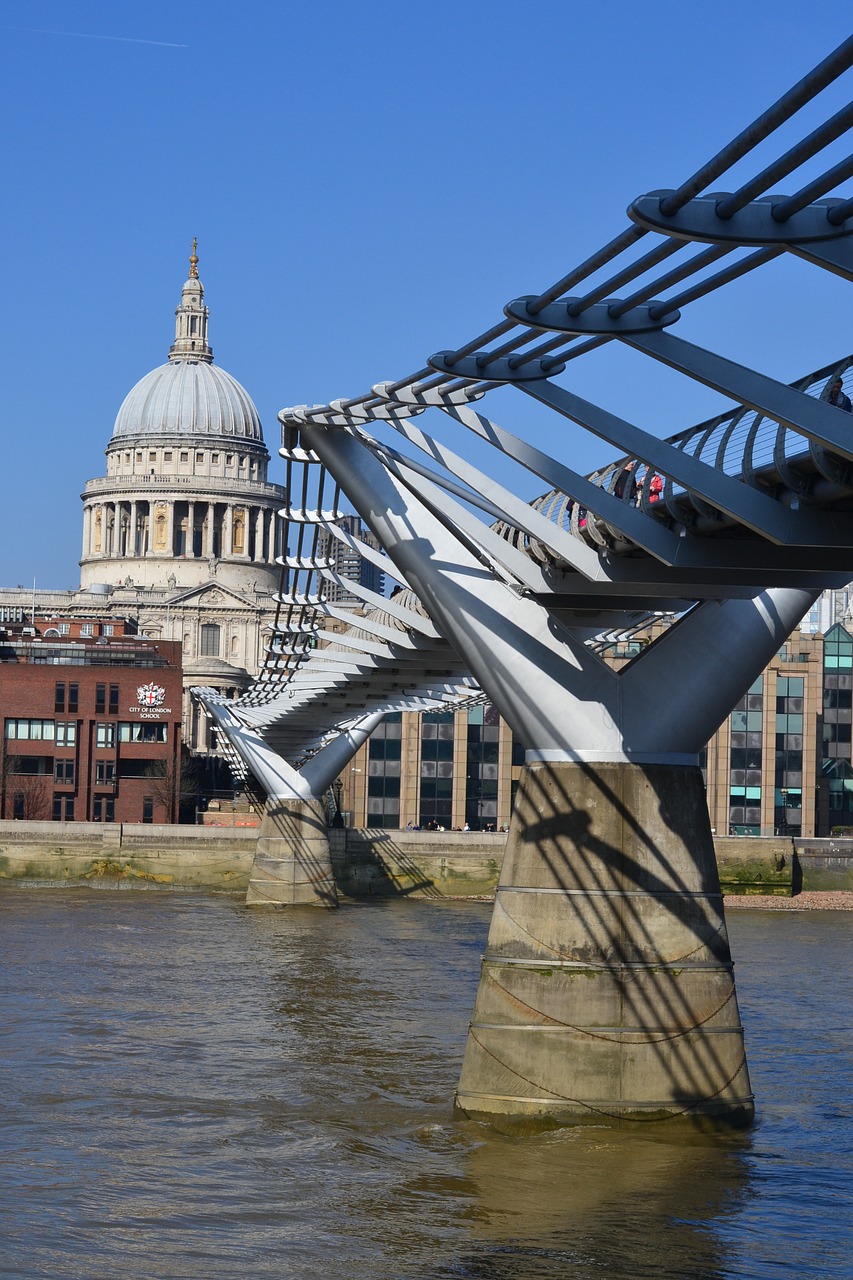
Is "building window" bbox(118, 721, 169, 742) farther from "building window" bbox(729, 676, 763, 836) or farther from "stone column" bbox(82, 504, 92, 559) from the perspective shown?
"stone column" bbox(82, 504, 92, 559)

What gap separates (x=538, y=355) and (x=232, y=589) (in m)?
123

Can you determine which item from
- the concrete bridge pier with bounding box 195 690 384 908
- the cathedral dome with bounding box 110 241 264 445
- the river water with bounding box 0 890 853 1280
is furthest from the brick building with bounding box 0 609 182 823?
the cathedral dome with bounding box 110 241 264 445

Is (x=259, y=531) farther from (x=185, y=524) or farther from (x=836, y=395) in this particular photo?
(x=836, y=395)

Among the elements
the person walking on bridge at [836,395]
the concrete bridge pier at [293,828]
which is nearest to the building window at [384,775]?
the concrete bridge pier at [293,828]

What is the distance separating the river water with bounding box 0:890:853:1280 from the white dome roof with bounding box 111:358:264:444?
4499 inches

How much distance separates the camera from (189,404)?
146 m

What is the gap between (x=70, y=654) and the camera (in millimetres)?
86625

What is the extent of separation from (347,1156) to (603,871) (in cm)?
355

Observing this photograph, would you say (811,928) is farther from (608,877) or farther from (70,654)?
(70,654)

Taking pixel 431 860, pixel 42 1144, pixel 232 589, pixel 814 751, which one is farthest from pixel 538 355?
pixel 232 589

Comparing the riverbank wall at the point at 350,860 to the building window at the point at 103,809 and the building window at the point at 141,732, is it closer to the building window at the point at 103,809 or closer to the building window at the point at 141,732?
the building window at the point at 103,809

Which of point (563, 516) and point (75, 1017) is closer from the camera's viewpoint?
point (563, 516)

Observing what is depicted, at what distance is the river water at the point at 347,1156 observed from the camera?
1469cm

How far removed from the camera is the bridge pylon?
1827 cm
